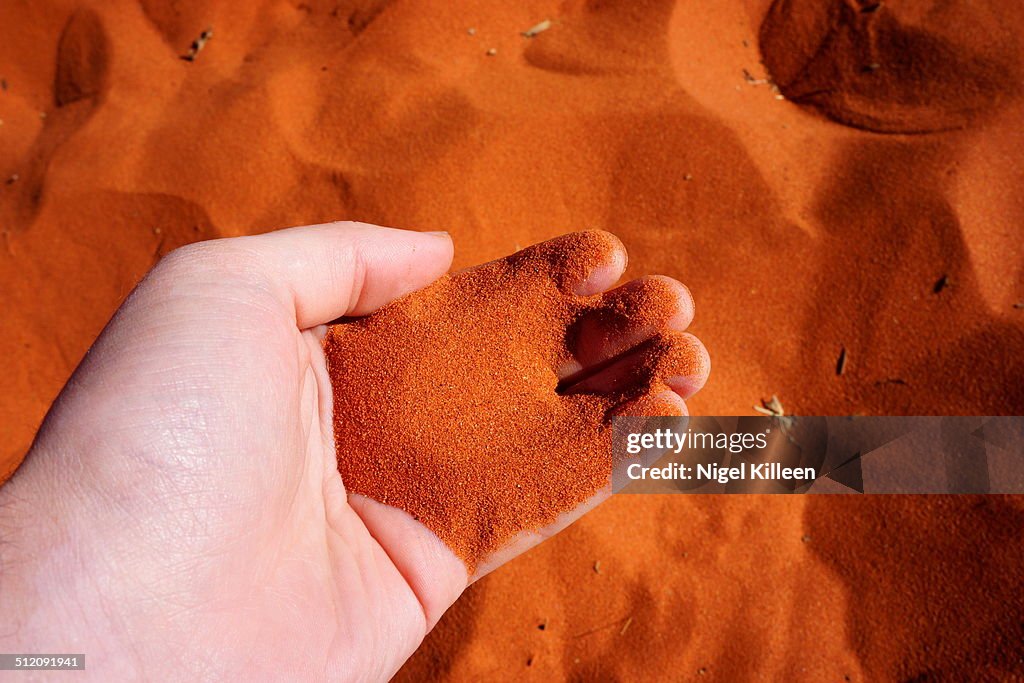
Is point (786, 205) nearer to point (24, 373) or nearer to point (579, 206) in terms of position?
point (579, 206)

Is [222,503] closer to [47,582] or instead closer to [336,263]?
[47,582]

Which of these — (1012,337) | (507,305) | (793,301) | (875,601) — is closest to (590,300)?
(507,305)

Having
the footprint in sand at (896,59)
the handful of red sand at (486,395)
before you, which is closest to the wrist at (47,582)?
the handful of red sand at (486,395)

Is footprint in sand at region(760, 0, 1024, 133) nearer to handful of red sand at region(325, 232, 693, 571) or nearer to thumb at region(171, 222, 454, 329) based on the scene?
handful of red sand at region(325, 232, 693, 571)

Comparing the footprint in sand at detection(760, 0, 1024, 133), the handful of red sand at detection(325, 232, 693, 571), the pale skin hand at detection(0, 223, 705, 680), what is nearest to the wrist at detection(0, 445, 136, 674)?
the pale skin hand at detection(0, 223, 705, 680)

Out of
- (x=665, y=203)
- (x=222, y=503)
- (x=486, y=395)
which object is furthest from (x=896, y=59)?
(x=222, y=503)

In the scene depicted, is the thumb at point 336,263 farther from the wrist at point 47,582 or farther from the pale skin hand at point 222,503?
the wrist at point 47,582
